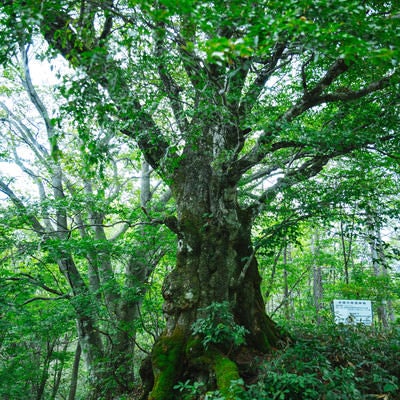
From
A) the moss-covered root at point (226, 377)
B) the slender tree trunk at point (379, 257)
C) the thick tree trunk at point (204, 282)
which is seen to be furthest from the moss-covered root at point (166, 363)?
the slender tree trunk at point (379, 257)

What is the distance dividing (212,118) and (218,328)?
9.18 feet

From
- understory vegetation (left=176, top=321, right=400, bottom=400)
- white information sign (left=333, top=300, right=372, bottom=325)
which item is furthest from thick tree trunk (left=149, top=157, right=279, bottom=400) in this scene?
white information sign (left=333, top=300, right=372, bottom=325)

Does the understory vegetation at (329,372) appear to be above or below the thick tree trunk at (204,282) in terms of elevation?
below

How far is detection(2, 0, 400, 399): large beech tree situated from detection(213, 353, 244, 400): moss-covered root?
0.07ft

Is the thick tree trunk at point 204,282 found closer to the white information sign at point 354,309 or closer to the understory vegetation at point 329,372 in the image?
the understory vegetation at point 329,372

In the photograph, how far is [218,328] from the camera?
4.32m

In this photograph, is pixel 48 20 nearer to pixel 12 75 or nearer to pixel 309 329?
pixel 309 329

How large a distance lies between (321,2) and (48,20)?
9.08 feet

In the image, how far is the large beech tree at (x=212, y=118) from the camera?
333 centimetres

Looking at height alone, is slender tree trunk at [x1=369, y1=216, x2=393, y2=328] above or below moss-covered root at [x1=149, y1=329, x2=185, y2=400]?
above

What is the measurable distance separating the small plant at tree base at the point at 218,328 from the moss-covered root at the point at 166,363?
0.32 meters

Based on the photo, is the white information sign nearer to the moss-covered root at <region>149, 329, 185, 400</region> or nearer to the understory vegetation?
the understory vegetation

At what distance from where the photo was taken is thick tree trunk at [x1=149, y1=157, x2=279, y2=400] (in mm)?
4616

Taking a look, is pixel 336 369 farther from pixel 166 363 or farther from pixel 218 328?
pixel 166 363
